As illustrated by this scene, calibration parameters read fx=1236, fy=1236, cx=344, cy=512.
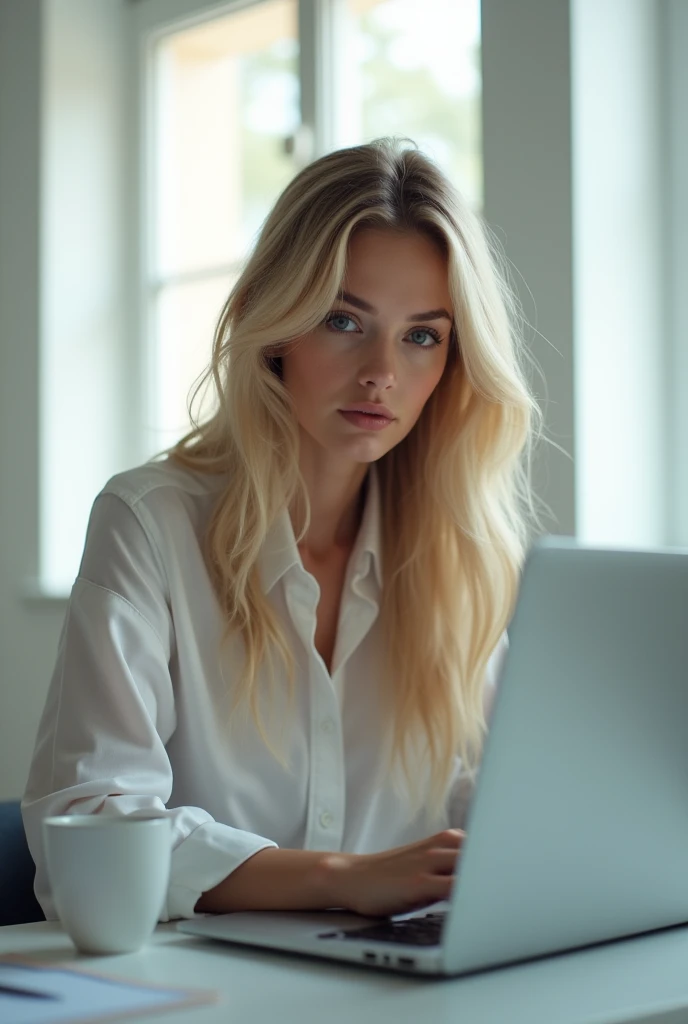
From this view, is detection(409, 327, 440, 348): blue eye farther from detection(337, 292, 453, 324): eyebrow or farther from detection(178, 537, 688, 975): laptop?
detection(178, 537, 688, 975): laptop

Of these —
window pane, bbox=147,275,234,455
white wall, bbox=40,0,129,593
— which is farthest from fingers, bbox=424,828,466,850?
window pane, bbox=147,275,234,455

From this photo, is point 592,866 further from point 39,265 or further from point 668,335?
point 39,265

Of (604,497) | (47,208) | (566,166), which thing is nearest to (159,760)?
(604,497)

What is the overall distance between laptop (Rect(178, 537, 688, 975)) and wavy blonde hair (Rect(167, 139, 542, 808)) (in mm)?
624

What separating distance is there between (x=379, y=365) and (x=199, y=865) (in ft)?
2.12

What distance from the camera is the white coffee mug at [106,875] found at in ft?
2.72

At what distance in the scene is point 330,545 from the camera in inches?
66.9

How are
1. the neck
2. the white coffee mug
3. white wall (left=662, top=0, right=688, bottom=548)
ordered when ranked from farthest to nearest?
white wall (left=662, top=0, right=688, bottom=548), the neck, the white coffee mug

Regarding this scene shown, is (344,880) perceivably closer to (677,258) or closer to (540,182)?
(540,182)

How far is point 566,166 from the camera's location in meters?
2.13

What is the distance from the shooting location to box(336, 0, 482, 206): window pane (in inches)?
112

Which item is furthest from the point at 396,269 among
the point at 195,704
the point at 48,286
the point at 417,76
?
the point at 48,286

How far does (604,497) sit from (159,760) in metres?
1.15

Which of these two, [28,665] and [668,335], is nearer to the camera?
[668,335]
